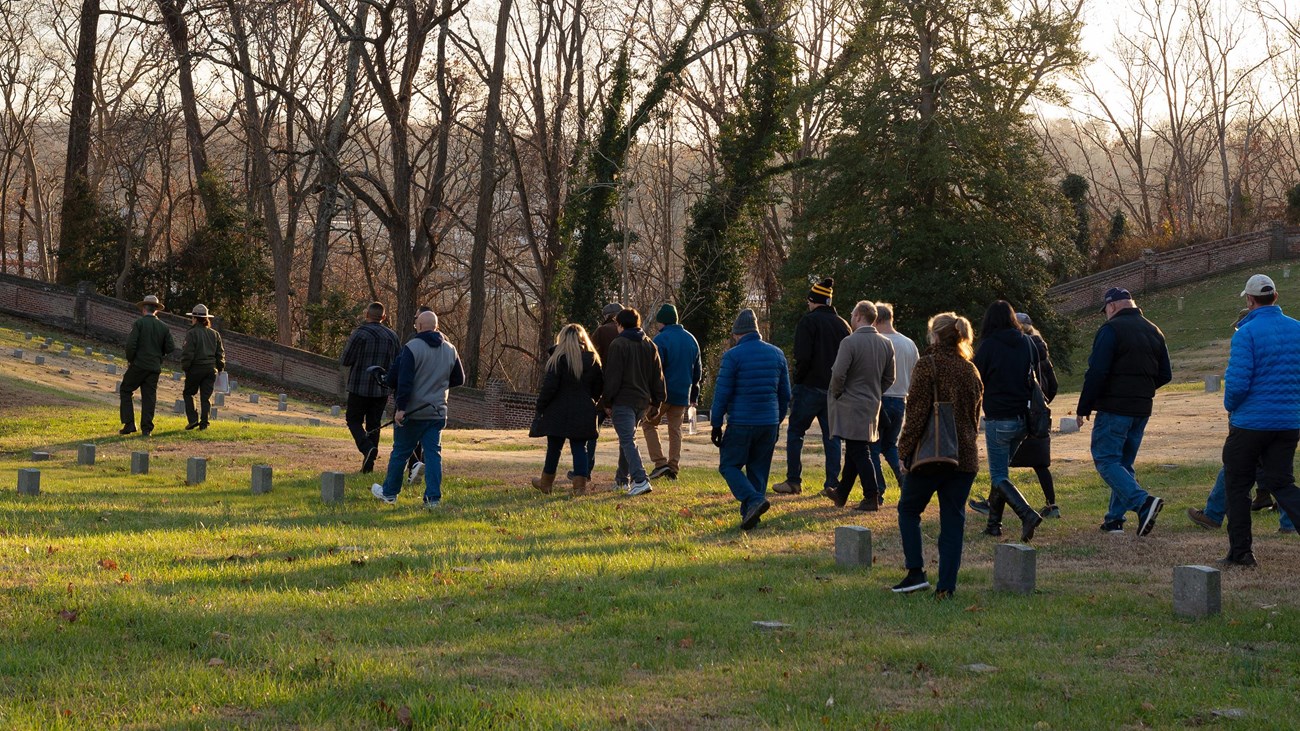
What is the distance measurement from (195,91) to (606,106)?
52.1 feet

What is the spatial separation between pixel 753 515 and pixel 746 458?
0.69m

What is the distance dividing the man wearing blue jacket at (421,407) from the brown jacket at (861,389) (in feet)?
12.9

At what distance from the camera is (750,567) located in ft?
31.3

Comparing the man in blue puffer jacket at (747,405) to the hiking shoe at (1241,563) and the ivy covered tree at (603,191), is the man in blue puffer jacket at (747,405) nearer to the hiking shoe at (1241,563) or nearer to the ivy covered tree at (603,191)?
the hiking shoe at (1241,563)

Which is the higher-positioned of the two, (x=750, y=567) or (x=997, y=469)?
(x=997, y=469)

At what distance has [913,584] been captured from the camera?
845cm

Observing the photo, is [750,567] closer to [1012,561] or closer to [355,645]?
[1012,561]

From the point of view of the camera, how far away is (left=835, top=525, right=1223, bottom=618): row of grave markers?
7.62 meters

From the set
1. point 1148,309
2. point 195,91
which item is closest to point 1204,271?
point 1148,309

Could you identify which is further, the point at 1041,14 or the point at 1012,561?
the point at 1041,14

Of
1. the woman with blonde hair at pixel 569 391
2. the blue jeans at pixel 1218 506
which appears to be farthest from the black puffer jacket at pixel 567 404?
the blue jeans at pixel 1218 506

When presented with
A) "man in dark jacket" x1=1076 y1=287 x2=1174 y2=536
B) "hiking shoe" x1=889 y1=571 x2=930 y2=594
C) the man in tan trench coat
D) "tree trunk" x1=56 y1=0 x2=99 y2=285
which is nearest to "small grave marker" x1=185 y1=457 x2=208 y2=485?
the man in tan trench coat

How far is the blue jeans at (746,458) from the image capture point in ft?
37.7

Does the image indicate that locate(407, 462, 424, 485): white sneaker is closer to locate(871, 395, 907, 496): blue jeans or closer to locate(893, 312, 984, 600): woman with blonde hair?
locate(871, 395, 907, 496): blue jeans
